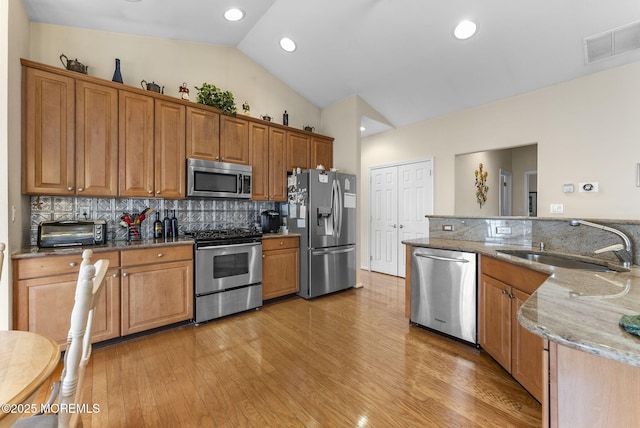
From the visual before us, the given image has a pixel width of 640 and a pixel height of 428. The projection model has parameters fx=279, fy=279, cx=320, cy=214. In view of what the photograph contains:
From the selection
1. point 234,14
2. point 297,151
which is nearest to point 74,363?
point 234,14

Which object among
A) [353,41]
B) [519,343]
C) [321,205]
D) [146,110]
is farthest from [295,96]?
[519,343]

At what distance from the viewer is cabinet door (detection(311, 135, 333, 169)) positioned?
14.2 feet

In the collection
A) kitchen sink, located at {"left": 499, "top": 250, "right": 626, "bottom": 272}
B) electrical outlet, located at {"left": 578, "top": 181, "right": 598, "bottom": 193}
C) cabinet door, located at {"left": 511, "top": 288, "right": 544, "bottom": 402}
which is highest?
electrical outlet, located at {"left": 578, "top": 181, "right": 598, "bottom": 193}

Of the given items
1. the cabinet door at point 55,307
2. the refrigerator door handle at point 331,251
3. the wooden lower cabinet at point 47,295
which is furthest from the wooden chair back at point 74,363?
the refrigerator door handle at point 331,251

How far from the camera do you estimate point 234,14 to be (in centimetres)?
306

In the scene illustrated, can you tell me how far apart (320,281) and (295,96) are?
115 inches

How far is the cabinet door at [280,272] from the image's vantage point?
3504 millimetres

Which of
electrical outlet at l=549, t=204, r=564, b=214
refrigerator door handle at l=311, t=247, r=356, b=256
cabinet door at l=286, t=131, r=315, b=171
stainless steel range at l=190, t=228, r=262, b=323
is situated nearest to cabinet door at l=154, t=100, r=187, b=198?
stainless steel range at l=190, t=228, r=262, b=323

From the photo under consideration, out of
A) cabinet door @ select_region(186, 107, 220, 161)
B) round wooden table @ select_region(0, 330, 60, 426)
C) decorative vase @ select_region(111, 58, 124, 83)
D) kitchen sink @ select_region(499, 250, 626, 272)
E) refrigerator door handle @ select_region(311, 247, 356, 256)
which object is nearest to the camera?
round wooden table @ select_region(0, 330, 60, 426)

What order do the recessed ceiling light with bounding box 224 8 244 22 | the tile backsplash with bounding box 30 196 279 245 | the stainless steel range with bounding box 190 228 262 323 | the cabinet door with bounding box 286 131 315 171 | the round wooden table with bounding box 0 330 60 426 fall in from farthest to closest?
1. the cabinet door with bounding box 286 131 315 171
2. the recessed ceiling light with bounding box 224 8 244 22
3. the stainless steel range with bounding box 190 228 262 323
4. the tile backsplash with bounding box 30 196 279 245
5. the round wooden table with bounding box 0 330 60 426

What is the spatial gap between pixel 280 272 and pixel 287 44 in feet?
9.65

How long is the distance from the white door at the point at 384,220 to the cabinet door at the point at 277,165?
2.11m

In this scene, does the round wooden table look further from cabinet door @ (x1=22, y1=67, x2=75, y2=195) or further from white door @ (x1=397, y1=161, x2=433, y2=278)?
white door @ (x1=397, y1=161, x2=433, y2=278)

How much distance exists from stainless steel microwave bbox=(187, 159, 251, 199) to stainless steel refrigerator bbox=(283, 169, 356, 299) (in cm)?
72
